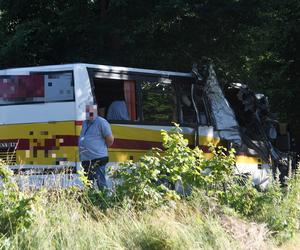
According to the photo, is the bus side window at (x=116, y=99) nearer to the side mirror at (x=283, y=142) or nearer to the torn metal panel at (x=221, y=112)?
the torn metal panel at (x=221, y=112)

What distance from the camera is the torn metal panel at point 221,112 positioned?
10078mm

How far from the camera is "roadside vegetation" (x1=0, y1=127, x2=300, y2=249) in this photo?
4855mm

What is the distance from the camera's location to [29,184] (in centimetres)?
562

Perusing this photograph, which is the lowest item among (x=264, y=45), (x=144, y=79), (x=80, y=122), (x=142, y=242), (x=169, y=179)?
(x=142, y=242)

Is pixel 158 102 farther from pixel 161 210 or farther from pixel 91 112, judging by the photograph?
pixel 161 210

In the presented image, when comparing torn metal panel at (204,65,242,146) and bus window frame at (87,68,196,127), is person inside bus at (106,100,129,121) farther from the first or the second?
torn metal panel at (204,65,242,146)

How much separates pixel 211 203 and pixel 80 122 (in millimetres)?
2875

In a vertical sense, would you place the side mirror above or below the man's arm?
below

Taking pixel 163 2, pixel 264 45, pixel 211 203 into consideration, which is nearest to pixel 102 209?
pixel 211 203

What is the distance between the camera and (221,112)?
10.2m

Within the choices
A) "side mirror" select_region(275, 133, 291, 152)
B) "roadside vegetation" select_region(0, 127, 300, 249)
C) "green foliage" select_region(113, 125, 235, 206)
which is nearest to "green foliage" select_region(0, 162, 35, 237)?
"roadside vegetation" select_region(0, 127, 300, 249)

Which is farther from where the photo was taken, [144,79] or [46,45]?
[46,45]

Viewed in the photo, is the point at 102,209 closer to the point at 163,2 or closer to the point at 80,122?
the point at 80,122

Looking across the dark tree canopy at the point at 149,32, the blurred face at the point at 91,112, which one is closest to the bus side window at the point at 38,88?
the blurred face at the point at 91,112
